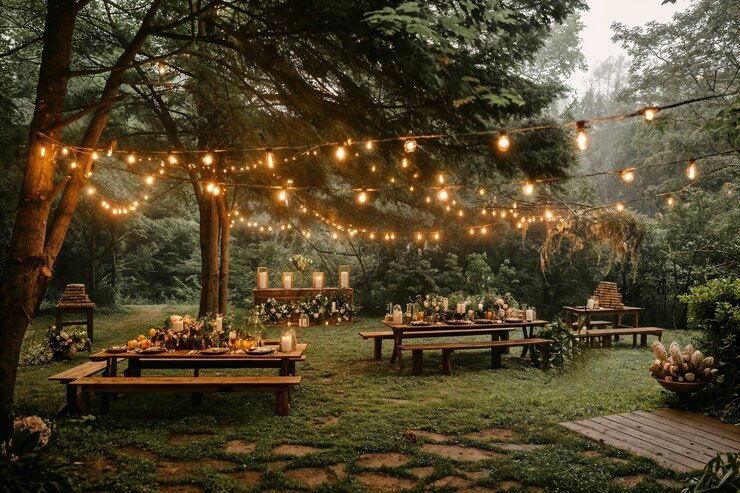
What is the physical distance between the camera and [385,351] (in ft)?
32.1

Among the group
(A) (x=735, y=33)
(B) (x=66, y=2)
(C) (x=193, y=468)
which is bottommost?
(C) (x=193, y=468)

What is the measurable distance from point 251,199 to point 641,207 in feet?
63.2

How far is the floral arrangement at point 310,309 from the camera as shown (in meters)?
13.3

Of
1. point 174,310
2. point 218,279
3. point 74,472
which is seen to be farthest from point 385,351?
point 174,310

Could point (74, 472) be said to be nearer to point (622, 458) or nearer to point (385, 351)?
point (622, 458)

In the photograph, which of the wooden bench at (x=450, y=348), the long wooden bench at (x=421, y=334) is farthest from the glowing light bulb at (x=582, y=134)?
the long wooden bench at (x=421, y=334)

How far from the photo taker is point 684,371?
Result: 563 centimetres

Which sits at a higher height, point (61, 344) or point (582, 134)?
point (582, 134)

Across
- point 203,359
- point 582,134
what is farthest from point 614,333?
point 203,359

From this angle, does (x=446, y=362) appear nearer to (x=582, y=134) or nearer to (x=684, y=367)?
(x=684, y=367)

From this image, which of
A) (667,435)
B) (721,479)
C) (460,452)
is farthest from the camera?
(667,435)

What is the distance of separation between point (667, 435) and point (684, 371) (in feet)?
4.13

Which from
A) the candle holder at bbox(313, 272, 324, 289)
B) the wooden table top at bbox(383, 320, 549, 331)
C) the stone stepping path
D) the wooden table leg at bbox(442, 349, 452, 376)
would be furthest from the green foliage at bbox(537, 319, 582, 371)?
the candle holder at bbox(313, 272, 324, 289)

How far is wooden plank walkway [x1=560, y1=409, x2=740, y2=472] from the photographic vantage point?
420 cm
